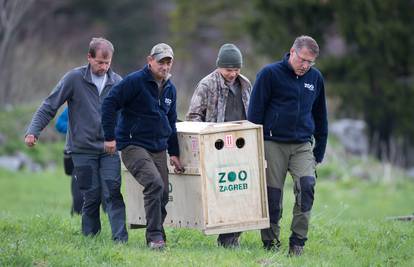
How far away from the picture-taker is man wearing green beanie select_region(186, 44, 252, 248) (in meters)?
9.86

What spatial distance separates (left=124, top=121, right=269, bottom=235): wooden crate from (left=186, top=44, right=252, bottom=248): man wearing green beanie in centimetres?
50

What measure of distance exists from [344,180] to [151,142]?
1445 cm

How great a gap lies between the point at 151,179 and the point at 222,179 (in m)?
0.68

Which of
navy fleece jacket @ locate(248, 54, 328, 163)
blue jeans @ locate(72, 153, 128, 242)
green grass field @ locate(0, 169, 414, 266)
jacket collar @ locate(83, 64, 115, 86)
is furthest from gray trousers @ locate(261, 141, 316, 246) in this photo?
jacket collar @ locate(83, 64, 115, 86)

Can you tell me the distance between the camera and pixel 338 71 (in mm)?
29188

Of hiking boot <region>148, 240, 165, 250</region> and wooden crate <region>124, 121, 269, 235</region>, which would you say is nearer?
wooden crate <region>124, 121, 269, 235</region>

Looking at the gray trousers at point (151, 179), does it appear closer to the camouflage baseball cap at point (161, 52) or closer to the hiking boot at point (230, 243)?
the hiking boot at point (230, 243)

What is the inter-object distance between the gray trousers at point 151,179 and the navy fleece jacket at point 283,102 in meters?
1.03

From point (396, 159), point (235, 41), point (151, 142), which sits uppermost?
point (235, 41)

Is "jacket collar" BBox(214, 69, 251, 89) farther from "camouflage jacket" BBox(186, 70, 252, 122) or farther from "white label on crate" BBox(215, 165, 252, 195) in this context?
"white label on crate" BBox(215, 165, 252, 195)

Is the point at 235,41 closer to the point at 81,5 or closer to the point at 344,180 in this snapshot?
the point at 81,5

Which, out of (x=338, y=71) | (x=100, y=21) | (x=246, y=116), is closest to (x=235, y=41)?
(x=100, y=21)

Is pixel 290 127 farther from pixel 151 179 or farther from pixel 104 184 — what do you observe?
pixel 104 184

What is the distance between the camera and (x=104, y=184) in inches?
383
